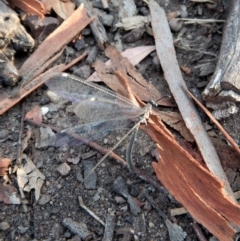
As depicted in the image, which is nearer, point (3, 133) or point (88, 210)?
point (88, 210)

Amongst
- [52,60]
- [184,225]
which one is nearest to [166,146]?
[184,225]

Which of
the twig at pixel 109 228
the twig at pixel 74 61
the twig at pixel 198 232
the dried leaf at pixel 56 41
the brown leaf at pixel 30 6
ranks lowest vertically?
the twig at pixel 198 232

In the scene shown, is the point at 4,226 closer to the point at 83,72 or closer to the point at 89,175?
the point at 89,175

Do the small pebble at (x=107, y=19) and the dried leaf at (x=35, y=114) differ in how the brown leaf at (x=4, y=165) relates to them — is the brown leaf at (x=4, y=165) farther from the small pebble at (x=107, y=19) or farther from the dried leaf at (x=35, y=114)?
the small pebble at (x=107, y=19)

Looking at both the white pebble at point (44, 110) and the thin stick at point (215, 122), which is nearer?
the thin stick at point (215, 122)

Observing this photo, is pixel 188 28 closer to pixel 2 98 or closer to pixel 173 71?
pixel 173 71

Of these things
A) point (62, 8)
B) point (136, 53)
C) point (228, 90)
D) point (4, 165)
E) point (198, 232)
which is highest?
point (62, 8)

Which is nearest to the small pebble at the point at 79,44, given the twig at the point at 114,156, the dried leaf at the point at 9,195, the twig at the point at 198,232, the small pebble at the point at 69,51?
the small pebble at the point at 69,51

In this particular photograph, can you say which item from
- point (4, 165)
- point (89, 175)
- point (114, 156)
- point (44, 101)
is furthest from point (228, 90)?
point (4, 165)
